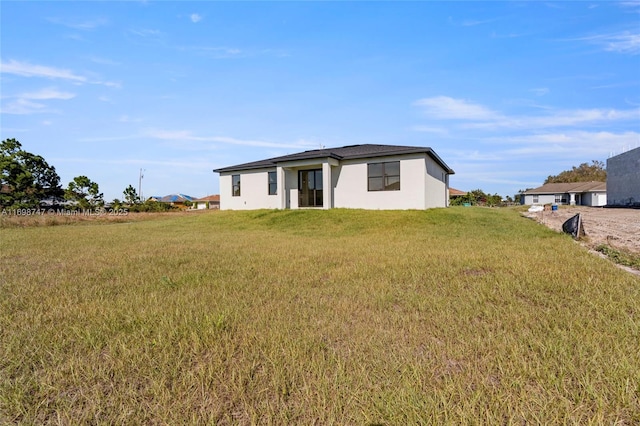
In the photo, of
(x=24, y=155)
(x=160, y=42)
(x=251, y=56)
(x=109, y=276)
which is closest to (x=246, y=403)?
(x=109, y=276)

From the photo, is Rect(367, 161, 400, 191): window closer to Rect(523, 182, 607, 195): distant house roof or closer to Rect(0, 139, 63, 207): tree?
Rect(0, 139, 63, 207): tree

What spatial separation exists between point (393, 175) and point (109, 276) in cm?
1342

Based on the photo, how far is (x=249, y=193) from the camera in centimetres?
2050

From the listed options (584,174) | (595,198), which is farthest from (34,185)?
(584,174)

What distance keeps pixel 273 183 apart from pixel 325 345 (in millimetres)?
17650

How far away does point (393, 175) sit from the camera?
15609mm

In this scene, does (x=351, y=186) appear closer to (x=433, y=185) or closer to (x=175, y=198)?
(x=433, y=185)

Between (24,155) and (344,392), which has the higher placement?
(24,155)

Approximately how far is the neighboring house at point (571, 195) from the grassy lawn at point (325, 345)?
167 ft

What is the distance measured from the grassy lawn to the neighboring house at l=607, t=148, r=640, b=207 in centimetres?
3474

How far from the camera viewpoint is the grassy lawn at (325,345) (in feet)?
5.51

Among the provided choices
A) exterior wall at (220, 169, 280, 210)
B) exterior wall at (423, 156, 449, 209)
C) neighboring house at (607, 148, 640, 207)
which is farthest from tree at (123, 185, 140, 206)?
neighboring house at (607, 148, 640, 207)

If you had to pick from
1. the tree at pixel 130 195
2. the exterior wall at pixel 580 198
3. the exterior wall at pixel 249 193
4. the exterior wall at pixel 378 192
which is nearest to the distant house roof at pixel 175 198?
the tree at pixel 130 195

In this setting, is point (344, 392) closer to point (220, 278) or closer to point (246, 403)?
point (246, 403)
